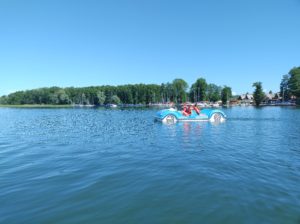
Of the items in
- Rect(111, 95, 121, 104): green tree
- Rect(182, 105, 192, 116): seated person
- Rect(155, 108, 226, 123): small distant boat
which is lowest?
Rect(155, 108, 226, 123): small distant boat

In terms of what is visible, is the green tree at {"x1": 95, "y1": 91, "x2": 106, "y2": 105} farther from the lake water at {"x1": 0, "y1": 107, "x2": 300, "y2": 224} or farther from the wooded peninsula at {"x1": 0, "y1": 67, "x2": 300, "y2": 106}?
the lake water at {"x1": 0, "y1": 107, "x2": 300, "y2": 224}

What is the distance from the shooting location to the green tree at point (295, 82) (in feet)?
304

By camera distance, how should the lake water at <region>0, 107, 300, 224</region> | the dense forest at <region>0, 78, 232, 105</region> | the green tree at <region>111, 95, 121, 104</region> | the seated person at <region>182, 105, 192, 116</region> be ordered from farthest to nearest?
1. the green tree at <region>111, 95, 121, 104</region>
2. the dense forest at <region>0, 78, 232, 105</region>
3. the seated person at <region>182, 105, 192, 116</region>
4. the lake water at <region>0, 107, 300, 224</region>

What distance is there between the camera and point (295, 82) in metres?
95.3

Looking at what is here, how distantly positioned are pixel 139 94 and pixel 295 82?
85.6 m

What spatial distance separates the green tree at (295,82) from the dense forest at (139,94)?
118ft

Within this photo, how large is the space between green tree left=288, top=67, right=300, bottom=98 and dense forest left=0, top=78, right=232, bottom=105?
36040mm

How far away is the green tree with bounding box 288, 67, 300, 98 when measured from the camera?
92800mm

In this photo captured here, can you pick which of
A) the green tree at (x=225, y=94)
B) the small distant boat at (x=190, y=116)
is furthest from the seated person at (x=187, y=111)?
the green tree at (x=225, y=94)

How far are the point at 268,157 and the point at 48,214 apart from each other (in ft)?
Answer: 29.4

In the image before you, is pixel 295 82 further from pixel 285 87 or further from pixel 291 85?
pixel 285 87

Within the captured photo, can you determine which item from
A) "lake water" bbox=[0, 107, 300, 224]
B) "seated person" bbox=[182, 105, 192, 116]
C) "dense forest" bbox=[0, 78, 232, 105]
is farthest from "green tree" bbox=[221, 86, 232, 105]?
"lake water" bbox=[0, 107, 300, 224]

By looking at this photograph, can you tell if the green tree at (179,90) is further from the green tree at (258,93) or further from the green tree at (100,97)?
the green tree at (100,97)

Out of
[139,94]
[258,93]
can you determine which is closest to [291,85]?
[258,93]
